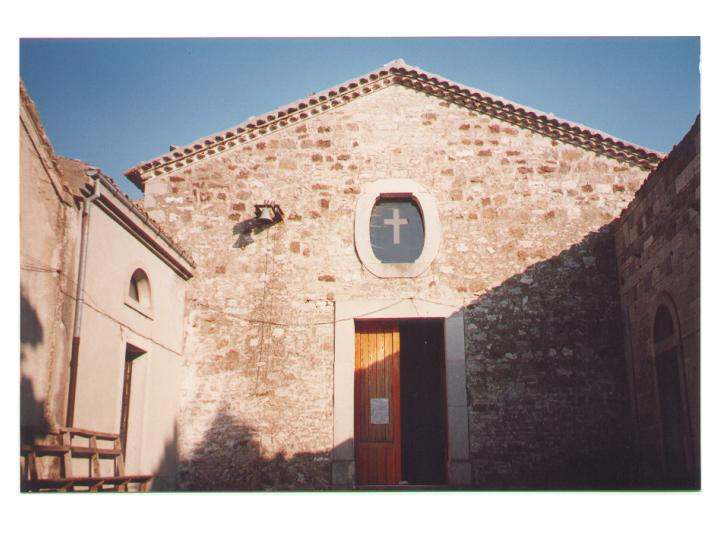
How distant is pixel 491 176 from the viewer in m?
8.93

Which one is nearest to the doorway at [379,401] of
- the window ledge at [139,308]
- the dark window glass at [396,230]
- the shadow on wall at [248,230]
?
the dark window glass at [396,230]

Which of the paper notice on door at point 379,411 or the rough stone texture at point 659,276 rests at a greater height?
the rough stone texture at point 659,276

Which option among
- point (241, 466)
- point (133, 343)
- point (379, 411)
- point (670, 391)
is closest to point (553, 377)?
point (670, 391)

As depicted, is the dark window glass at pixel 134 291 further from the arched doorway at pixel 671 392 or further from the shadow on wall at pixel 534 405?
the arched doorway at pixel 671 392

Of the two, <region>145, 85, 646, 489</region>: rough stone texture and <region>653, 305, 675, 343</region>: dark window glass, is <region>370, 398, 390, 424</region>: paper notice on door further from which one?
<region>653, 305, 675, 343</region>: dark window glass

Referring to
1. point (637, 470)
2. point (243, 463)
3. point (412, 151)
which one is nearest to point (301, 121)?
point (412, 151)

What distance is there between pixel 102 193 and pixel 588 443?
248 inches

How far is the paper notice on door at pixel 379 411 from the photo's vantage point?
27.3 feet

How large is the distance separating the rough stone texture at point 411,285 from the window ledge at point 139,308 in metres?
1.01

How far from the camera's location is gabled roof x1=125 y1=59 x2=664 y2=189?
29.2 feet

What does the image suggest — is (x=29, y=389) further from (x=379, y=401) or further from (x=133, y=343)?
(x=379, y=401)

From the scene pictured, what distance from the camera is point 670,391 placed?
6.91 meters

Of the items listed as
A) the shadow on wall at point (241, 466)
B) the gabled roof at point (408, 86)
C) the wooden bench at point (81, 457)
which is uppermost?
the gabled roof at point (408, 86)

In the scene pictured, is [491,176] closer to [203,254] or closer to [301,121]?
[301,121]
